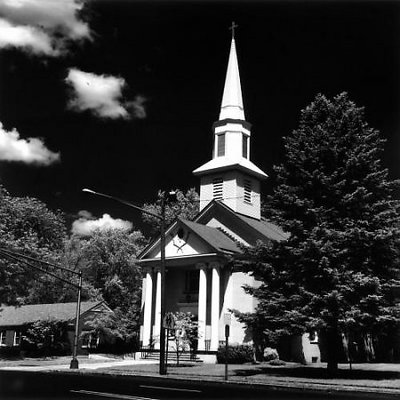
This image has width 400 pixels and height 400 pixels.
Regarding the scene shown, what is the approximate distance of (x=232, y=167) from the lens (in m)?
42.2

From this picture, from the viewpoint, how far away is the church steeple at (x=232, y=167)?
4259 centimetres

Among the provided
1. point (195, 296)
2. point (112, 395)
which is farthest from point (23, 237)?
point (112, 395)

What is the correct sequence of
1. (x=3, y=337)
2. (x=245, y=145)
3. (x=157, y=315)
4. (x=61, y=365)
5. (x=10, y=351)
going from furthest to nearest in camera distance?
(x=3, y=337) → (x=10, y=351) → (x=245, y=145) → (x=157, y=315) → (x=61, y=365)

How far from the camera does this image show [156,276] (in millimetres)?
38469

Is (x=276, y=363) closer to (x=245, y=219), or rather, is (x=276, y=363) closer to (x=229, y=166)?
(x=245, y=219)

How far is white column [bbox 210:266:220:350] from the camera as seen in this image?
3444 centimetres

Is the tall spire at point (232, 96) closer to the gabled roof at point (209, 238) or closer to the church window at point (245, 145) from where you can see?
the church window at point (245, 145)

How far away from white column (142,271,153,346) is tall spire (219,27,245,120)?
569 inches

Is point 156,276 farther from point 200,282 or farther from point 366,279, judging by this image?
point 366,279

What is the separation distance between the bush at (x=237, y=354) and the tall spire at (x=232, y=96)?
18702mm

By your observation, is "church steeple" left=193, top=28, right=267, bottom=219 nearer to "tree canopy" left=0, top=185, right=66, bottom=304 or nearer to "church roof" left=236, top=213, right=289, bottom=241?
"church roof" left=236, top=213, right=289, bottom=241

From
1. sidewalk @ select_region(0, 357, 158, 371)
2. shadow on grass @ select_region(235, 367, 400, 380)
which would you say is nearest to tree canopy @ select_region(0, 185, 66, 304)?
sidewalk @ select_region(0, 357, 158, 371)

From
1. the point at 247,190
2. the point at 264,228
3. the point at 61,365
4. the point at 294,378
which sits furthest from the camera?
the point at 247,190

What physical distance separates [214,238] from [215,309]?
4955 mm
